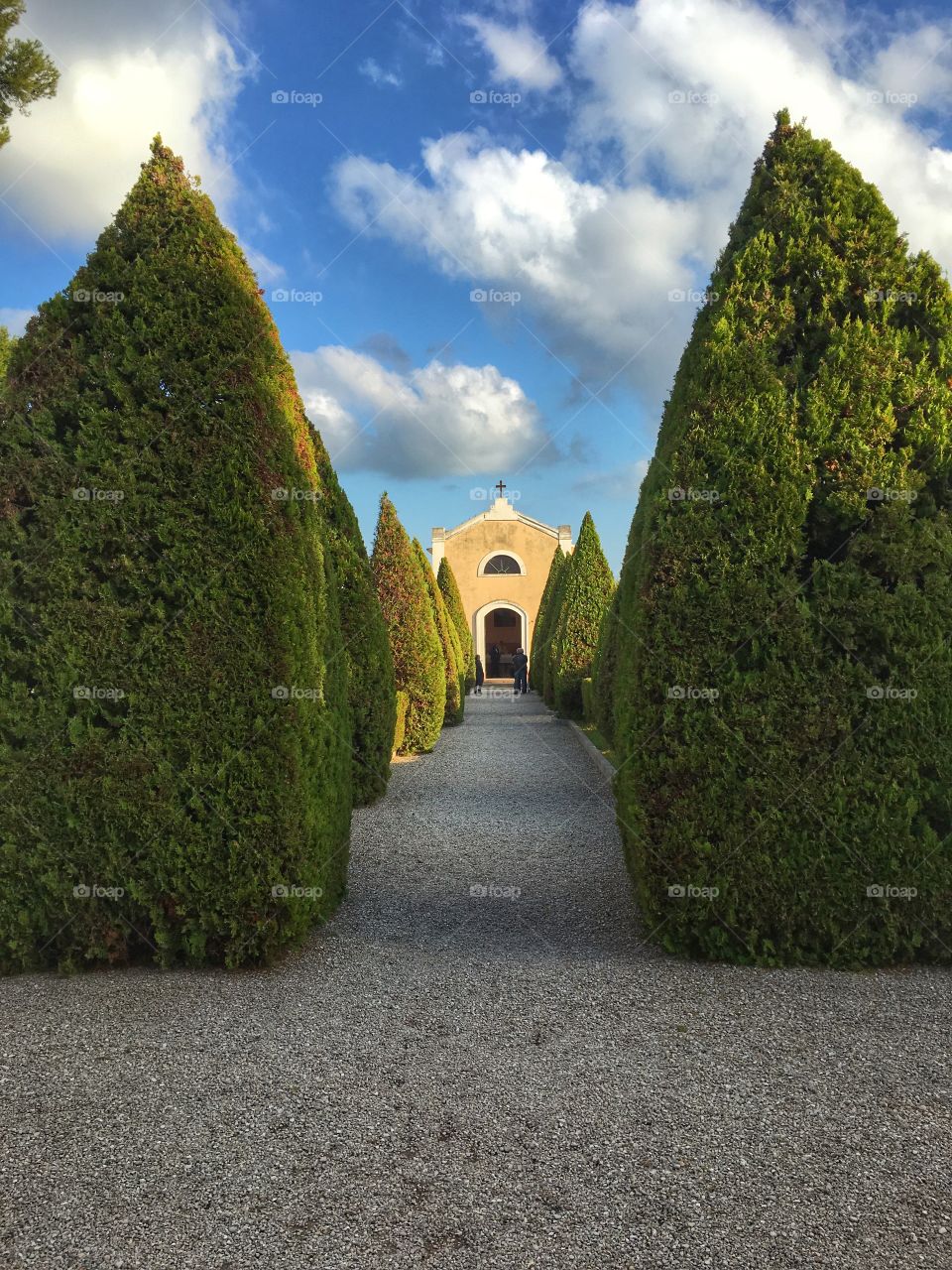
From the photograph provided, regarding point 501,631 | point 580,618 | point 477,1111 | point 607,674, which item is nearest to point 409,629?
point 607,674

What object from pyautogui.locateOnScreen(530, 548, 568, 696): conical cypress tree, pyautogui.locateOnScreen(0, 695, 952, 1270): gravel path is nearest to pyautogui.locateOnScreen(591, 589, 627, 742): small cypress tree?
pyautogui.locateOnScreen(0, 695, 952, 1270): gravel path

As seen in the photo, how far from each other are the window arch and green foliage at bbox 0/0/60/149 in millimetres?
29597

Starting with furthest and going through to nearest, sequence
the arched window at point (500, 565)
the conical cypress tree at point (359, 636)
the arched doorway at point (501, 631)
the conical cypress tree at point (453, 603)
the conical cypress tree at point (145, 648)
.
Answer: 1. the arched window at point (500, 565)
2. the arched doorway at point (501, 631)
3. the conical cypress tree at point (453, 603)
4. the conical cypress tree at point (359, 636)
5. the conical cypress tree at point (145, 648)

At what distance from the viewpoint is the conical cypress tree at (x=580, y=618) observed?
18391 mm

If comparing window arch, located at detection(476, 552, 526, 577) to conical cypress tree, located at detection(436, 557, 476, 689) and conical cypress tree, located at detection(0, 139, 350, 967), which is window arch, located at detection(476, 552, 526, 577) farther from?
conical cypress tree, located at detection(0, 139, 350, 967)

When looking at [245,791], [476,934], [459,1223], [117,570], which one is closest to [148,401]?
[117,570]

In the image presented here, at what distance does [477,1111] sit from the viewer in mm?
3090

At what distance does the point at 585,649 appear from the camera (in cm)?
1833

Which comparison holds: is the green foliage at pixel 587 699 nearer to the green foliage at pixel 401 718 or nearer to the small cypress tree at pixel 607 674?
→ the small cypress tree at pixel 607 674

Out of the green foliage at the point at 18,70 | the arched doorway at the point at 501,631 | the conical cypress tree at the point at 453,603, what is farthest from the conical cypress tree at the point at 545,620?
the green foliage at the point at 18,70

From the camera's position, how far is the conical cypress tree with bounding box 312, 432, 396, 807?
362 inches

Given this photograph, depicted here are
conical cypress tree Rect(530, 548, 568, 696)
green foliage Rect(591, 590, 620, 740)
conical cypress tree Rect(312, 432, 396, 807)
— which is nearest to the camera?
conical cypress tree Rect(312, 432, 396, 807)

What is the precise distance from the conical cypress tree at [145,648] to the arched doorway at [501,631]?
115ft

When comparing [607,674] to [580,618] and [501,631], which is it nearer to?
[580,618]
